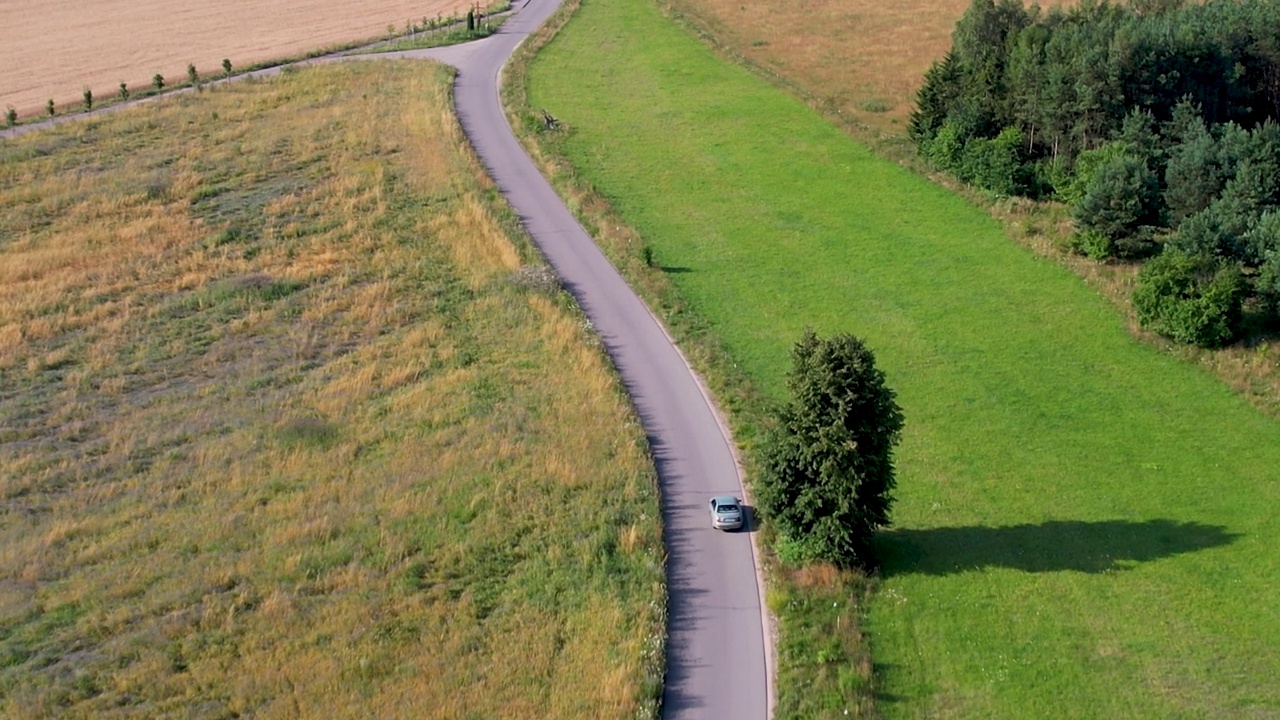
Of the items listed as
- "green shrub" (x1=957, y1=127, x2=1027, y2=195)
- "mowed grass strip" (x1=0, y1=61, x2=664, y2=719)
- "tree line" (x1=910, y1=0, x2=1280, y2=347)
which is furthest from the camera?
"green shrub" (x1=957, y1=127, x2=1027, y2=195)

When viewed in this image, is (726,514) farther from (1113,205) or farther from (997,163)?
(997,163)

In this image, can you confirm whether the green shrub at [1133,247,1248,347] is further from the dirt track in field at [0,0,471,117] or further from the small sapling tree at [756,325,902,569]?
the dirt track in field at [0,0,471,117]

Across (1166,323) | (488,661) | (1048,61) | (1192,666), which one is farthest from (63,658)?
(1048,61)

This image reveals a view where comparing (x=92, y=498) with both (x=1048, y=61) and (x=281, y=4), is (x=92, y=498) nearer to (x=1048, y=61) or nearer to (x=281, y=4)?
(x=1048, y=61)

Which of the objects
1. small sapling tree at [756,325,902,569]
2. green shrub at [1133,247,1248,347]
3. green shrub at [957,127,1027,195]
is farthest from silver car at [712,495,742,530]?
green shrub at [957,127,1027,195]

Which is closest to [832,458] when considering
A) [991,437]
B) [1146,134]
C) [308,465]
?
[991,437]

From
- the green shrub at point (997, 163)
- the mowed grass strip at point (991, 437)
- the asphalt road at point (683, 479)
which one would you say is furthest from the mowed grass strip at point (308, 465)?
the green shrub at point (997, 163)
